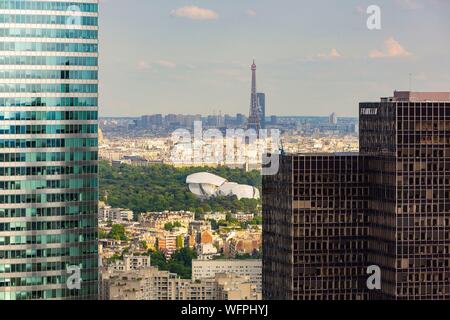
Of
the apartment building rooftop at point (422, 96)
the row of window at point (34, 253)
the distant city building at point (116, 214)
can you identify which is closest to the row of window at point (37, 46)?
the row of window at point (34, 253)

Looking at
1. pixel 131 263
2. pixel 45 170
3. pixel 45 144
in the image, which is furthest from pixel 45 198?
pixel 131 263

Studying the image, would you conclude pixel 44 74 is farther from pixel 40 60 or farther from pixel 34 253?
pixel 34 253

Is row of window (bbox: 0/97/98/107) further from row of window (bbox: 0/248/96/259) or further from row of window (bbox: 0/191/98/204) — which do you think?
row of window (bbox: 0/248/96/259)

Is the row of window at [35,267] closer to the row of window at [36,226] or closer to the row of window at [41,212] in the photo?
the row of window at [36,226]

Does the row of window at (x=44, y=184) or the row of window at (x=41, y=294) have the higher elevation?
the row of window at (x=44, y=184)
